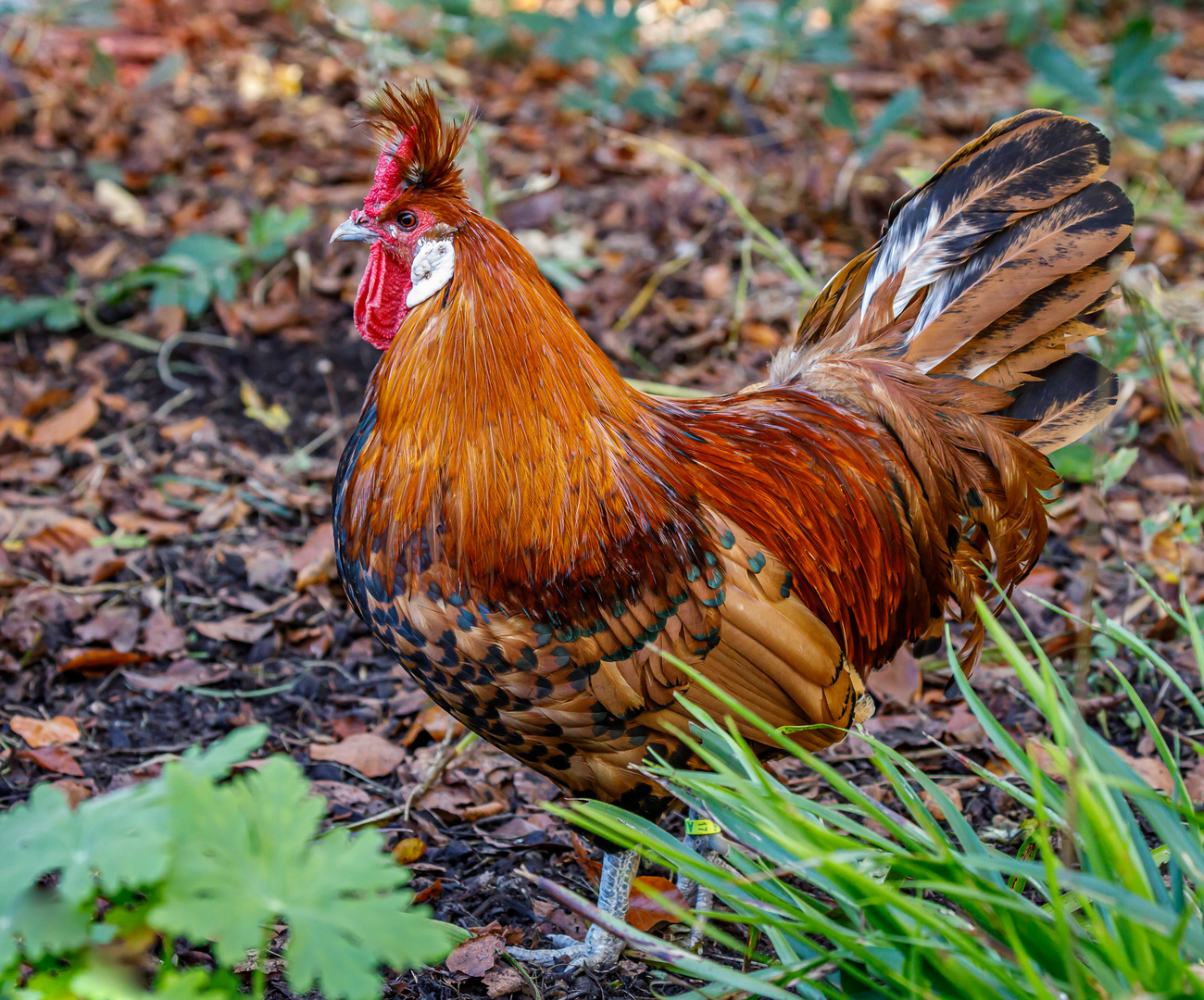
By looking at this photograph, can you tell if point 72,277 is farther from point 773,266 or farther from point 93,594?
point 773,266

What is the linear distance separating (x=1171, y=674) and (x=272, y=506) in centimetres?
328

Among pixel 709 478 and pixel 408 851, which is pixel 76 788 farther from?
pixel 709 478

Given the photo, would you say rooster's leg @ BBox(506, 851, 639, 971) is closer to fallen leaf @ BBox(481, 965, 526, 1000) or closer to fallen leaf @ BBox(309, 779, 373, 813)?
fallen leaf @ BBox(481, 965, 526, 1000)

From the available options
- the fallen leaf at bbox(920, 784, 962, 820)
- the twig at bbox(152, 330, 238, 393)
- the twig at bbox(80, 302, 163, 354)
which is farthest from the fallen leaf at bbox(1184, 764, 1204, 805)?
the twig at bbox(80, 302, 163, 354)

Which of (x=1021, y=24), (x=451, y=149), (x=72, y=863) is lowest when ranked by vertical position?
(x=72, y=863)

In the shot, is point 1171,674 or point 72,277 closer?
point 1171,674

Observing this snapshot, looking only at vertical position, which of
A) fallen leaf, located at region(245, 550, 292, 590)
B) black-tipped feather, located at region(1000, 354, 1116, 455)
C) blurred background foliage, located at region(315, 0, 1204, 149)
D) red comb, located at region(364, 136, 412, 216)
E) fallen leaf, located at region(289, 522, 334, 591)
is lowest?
fallen leaf, located at region(245, 550, 292, 590)

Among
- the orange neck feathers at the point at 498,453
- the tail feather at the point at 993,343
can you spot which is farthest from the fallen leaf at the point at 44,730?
the tail feather at the point at 993,343

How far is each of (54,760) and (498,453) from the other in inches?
66.9

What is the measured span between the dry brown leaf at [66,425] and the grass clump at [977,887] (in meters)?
3.44

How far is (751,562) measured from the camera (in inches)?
104

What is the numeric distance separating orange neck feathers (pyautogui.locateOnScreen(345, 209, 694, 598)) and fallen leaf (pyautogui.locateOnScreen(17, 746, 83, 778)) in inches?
49.6

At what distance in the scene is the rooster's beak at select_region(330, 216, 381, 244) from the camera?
2.58m

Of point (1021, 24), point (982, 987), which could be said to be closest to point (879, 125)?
point (1021, 24)
